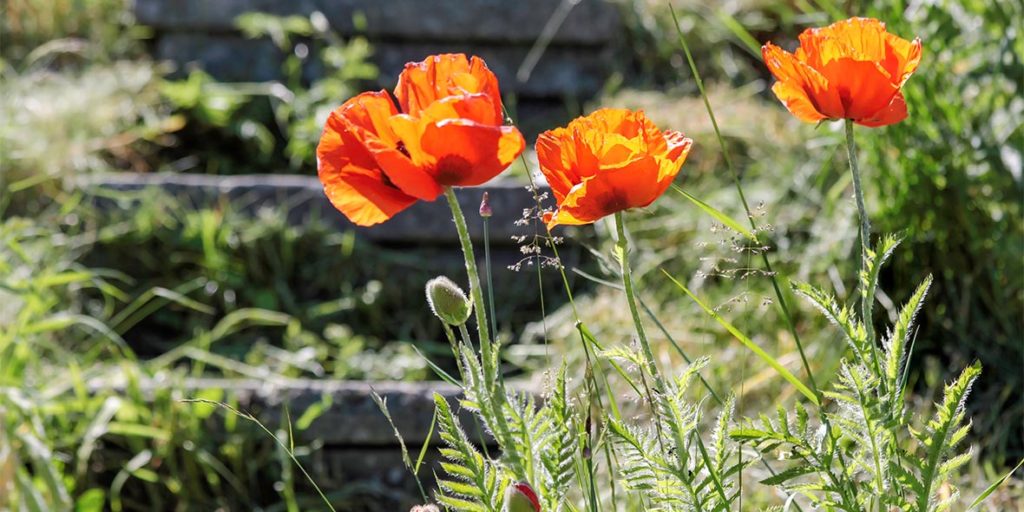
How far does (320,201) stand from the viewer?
2.87 metres

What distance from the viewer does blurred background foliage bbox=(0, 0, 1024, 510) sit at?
2.15 metres

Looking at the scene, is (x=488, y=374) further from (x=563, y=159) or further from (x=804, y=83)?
(x=804, y=83)

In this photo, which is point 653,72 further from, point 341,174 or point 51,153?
point 341,174

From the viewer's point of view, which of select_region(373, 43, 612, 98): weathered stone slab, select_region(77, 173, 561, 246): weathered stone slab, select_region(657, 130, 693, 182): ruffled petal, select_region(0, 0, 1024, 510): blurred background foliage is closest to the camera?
select_region(657, 130, 693, 182): ruffled petal

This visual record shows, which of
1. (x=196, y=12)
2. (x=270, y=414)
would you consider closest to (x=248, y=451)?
(x=270, y=414)

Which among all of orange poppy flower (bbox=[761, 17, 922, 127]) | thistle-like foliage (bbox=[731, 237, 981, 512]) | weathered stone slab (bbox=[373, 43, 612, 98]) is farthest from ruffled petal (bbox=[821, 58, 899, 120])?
weathered stone slab (bbox=[373, 43, 612, 98])

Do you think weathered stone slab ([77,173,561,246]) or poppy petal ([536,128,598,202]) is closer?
poppy petal ([536,128,598,202])

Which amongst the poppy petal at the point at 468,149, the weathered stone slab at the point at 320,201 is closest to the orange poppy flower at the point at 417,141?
the poppy petal at the point at 468,149

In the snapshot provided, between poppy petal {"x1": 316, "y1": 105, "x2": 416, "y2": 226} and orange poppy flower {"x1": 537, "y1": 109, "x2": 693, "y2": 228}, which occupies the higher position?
orange poppy flower {"x1": 537, "y1": 109, "x2": 693, "y2": 228}

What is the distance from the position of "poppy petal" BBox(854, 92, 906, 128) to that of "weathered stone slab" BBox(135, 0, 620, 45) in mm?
2615

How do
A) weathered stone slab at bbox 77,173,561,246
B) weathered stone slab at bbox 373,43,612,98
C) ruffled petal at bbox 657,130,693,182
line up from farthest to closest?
weathered stone slab at bbox 373,43,612,98
weathered stone slab at bbox 77,173,561,246
ruffled petal at bbox 657,130,693,182

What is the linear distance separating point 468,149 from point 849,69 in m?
0.32

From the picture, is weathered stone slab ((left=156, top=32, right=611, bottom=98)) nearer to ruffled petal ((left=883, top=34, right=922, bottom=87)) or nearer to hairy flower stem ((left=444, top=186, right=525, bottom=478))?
ruffled petal ((left=883, top=34, right=922, bottom=87))

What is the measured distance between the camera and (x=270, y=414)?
2.27 metres
